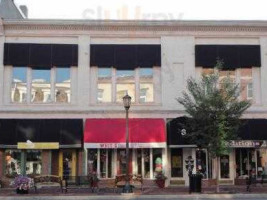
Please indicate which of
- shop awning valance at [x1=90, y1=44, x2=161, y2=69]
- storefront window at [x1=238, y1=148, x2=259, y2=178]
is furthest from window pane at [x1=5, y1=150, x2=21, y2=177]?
storefront window at [x1=238, y1=148, x2=259, y2=178]

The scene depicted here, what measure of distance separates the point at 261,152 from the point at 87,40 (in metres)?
12.8

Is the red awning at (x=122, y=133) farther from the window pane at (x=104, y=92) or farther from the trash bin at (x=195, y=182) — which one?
the trash bin at (x=195, y=182)

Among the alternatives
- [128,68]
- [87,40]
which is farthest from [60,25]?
[128,68]

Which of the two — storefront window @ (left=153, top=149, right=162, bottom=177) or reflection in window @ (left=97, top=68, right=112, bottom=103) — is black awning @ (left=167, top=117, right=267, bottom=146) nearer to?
storefront window @ (left=153, top=149, right=162, bottom=177)

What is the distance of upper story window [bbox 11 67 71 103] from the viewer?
30.3 meters

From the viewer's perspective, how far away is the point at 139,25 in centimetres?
3059

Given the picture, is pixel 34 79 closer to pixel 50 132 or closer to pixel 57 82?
pixel 57 82

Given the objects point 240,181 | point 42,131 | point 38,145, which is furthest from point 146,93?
point 240,181

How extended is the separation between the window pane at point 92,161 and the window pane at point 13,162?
14.0 feet

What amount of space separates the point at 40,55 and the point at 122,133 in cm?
705

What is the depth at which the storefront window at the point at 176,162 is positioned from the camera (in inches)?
1180

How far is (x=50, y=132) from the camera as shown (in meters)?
29.1

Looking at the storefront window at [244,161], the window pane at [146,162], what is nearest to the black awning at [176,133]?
the window pane at [146,162]

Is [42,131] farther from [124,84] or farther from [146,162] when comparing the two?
[146,162]
